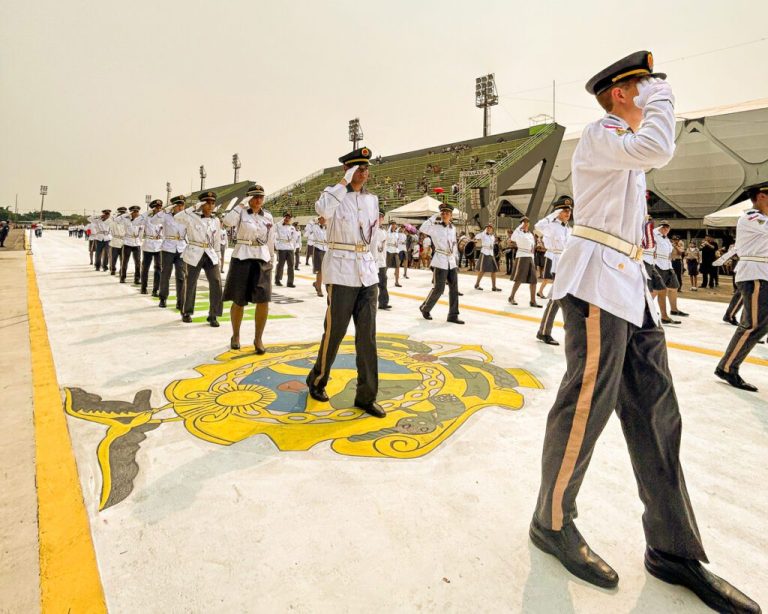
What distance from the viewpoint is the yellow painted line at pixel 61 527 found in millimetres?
1428

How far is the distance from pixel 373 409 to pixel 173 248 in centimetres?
605

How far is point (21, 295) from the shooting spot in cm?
843

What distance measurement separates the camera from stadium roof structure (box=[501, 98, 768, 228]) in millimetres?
26891

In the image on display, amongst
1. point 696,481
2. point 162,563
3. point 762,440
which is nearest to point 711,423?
point 762,440

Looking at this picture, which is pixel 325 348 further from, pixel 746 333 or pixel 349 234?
pixel 746 333

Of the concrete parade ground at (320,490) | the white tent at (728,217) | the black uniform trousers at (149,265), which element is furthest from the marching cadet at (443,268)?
A: the white tent at (728,217)

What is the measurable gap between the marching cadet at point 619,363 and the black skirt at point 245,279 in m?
3.84

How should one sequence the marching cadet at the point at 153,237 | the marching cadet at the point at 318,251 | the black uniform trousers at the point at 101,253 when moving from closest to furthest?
1. the marching cadet at the point at 153,237
2. the marching cadet at the point at 318,251
3. the black uniform trousers at the point at 101,253

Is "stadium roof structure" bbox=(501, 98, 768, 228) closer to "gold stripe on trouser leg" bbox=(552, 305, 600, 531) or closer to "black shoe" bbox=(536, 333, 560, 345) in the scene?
"black shoe" bbox=(536, 333, 560, 345)

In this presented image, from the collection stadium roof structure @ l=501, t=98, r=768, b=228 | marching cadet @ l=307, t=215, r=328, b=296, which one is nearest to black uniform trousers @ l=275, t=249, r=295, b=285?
marching cadet @ l=307, t=215, r=328, b=296

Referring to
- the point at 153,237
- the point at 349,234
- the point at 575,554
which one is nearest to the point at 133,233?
the point at 153,237

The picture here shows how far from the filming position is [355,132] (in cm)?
5709

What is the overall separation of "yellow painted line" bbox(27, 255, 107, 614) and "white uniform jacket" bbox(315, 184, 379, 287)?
1.96 m

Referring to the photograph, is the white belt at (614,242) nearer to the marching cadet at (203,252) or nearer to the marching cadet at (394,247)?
the marching cadet at (203,252)
